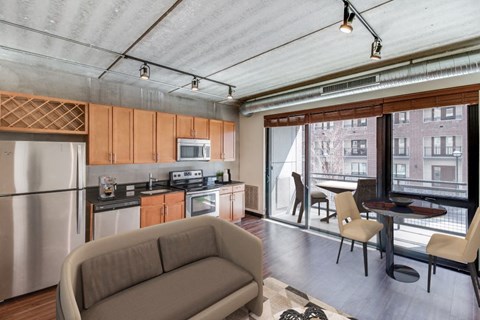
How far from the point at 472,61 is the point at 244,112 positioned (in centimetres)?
370

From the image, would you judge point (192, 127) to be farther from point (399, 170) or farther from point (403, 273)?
point (403, 273)

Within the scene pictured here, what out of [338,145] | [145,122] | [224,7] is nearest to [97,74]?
[145,122]

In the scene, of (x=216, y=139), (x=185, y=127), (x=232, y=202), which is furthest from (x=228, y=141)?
(x=232, y=202)

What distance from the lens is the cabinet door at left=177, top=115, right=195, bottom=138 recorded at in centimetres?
432

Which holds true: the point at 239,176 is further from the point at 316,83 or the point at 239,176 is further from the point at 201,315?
the point at 201,315

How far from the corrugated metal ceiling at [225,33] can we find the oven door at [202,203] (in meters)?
2.14

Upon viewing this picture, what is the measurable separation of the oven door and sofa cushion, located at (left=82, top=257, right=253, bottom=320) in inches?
73.1

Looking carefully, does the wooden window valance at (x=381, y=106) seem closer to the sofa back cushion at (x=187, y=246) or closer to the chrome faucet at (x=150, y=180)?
the chrome faucet at (x=150, y=180)

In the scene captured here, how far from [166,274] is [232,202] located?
2826 millimetres

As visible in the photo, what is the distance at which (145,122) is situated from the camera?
3.87m

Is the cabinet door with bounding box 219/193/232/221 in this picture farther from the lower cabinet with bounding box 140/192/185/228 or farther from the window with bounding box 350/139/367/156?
the window with bounding box 350/139/367/156

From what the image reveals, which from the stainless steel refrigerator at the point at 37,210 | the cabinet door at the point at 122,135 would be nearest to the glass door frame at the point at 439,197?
the cabinet door at the point at 122,135

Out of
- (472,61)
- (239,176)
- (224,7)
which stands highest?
(224,7)

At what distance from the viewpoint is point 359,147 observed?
4.24 meters
